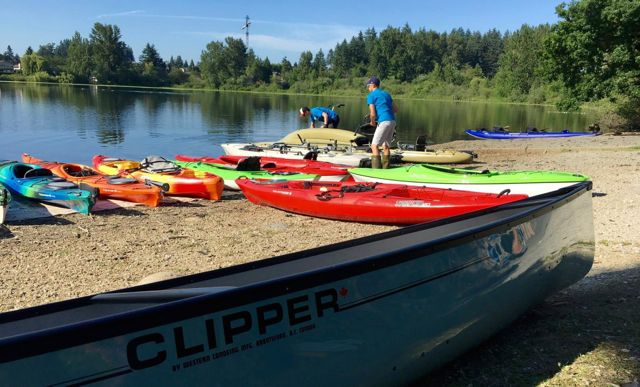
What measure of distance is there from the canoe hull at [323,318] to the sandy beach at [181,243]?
0.56m

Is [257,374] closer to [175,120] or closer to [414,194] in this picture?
[414,194]

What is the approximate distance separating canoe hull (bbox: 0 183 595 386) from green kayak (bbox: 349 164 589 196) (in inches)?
171

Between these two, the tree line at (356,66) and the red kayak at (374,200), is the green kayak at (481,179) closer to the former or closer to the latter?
the red kayak at (374,200)

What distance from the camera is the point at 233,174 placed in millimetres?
11430

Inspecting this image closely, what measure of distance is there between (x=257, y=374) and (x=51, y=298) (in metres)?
3.81

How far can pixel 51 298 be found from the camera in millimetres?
5281

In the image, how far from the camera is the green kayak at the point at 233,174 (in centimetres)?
1049

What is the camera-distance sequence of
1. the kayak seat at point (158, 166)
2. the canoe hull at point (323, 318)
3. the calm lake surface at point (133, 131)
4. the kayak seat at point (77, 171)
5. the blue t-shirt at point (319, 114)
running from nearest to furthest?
the canoe hull at point (323, 318) < the kayak seat at point (77, 171) < the kayak seat at point (158, 166) < the blue t-shirt at point (319, 114) < the calm lake surface at point (133, 131)

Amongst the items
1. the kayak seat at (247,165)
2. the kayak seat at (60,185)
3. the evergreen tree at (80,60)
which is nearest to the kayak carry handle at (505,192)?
the kayak seat at (247,165)

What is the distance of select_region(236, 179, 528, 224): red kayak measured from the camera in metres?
7.80

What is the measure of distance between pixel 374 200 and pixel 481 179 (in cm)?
211

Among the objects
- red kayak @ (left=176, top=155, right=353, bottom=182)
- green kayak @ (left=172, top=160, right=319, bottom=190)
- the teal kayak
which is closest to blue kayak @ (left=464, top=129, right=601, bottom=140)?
red kayak @ (left=176, top=155, right=353, bottom=182)

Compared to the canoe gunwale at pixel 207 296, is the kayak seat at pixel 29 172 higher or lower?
lower

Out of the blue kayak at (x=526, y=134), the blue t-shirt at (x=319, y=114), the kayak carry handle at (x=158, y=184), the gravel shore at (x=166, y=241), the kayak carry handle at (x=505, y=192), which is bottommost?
the gravel shore at (x=166, y=241)
